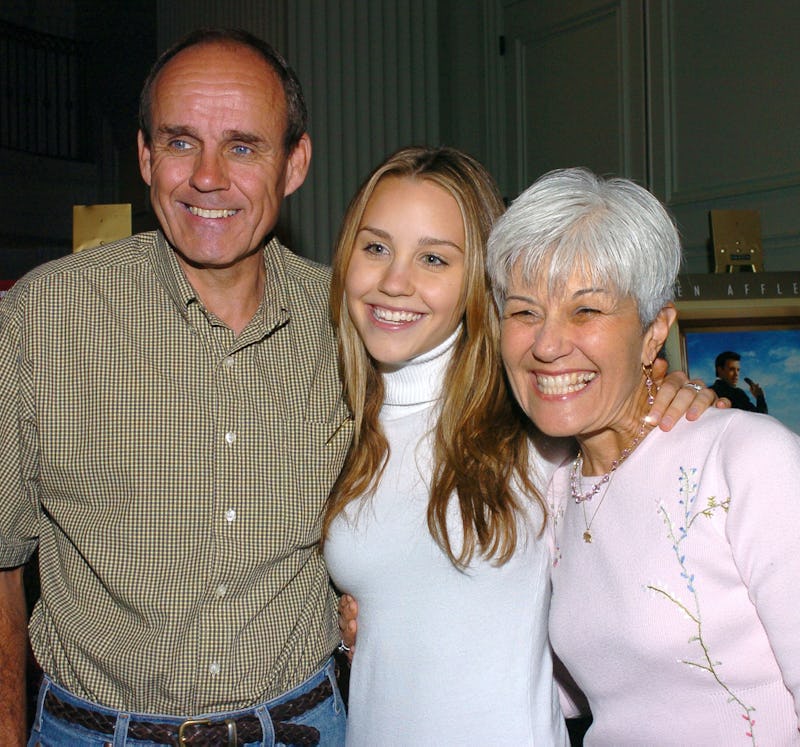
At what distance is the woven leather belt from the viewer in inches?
62.1

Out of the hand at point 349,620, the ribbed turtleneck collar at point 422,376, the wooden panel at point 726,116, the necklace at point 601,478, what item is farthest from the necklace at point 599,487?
the wooden panel at point 726,116

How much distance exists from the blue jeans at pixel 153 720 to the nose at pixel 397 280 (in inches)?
29.3

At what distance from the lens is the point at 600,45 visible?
388cm

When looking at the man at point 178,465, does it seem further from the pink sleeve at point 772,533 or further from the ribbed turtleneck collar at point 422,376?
the pink sleeve at point 772,533

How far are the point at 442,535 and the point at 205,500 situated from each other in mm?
433

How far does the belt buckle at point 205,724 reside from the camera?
1.57 meters

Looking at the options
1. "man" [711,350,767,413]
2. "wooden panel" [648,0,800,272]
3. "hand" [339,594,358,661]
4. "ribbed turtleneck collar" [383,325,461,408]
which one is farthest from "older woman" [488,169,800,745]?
"wooden panel" [648,0,800,272]

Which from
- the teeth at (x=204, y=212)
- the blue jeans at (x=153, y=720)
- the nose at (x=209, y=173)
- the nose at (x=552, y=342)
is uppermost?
the nose at (x=209, y=173)

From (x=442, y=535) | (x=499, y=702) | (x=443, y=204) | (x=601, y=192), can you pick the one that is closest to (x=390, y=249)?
(x=443, y=204)

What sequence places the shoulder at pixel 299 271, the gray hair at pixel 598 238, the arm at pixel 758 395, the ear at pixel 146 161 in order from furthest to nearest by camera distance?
the arm at pixel 758 395 < the shoulder at pixel 299 271 < the ear at pixel 146 161 < the gray hair at pixel 598 238

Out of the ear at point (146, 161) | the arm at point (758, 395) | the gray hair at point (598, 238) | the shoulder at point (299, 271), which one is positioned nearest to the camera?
the gray hair at point (598, 238)

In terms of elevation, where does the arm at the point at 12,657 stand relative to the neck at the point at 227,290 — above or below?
below

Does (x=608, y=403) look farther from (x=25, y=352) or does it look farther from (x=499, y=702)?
(x=25, y=352)

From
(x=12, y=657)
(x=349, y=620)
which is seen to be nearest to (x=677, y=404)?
(x=349, y=620)
